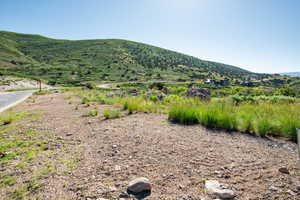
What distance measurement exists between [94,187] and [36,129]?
14.0 ft

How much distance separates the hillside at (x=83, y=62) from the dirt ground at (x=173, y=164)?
167 feet

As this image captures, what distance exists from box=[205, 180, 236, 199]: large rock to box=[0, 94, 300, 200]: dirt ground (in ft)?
→ 0.30

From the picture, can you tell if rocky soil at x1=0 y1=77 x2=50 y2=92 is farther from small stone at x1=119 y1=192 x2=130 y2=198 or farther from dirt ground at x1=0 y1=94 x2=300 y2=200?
small stone at x1=119 y1=192 x2=130 y2=198

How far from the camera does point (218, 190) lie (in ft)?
7.02

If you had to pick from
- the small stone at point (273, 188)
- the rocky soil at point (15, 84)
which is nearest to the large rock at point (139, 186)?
the small stone at point (273, 188)

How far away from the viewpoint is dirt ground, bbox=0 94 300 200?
2.18 m

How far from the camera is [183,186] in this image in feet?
7.50

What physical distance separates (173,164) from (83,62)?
3148 inches

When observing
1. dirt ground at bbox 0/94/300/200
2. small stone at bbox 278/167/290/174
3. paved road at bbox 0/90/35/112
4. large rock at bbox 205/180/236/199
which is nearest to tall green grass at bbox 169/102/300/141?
dirt ground at bbox 0/94/300/200

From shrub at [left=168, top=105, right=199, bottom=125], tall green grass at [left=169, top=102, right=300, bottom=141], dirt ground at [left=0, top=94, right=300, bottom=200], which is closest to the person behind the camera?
dirt ground at [left=0, top=94, right=300, bottom=200]

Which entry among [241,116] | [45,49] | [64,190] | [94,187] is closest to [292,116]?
[241,116]

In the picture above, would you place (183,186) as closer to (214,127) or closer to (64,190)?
(64,190)

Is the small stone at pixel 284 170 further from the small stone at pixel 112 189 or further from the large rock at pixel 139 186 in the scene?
the small stone at pixel 112 189

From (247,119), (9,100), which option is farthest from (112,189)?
(9,100)
